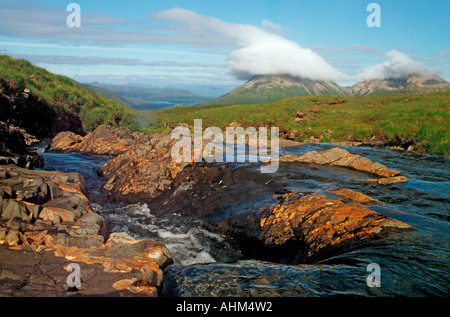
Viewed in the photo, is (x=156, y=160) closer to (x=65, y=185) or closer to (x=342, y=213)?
(x=65, y=185)

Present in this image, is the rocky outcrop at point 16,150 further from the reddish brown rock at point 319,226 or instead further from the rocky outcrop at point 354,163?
the rocky outcrop at point 354,163

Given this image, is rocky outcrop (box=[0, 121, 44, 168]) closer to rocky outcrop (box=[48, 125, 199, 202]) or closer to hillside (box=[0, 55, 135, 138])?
rocky outcrop (box=[48, 125, 199, 202])

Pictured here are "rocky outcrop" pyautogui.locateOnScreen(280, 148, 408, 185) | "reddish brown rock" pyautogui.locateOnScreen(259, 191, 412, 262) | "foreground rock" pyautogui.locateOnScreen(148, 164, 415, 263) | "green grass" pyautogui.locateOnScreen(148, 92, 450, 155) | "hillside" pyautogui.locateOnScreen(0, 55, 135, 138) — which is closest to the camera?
"reddish brown rock" pyautogui.locateOnScreen(259, 191, 412, 262)

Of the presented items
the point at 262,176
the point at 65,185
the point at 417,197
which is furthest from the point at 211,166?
the point at 417,197

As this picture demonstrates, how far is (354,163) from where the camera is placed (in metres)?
12.0

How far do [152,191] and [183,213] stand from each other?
103 inches

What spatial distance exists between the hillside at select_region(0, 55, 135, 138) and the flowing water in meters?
16.5

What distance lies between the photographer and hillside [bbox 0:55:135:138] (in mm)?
20938

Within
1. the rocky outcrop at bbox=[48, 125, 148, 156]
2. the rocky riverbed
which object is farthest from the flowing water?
the rocky outcrop at bbox=[48, 125, 148, 156]

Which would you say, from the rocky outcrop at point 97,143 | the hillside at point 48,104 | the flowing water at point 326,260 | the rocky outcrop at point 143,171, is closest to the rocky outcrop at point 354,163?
the flowing water at point 326,260

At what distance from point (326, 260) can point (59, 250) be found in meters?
4.57

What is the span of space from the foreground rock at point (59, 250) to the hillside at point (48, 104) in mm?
16591

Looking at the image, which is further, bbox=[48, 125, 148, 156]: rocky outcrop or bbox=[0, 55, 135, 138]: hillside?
bbox=[0, 55, 135, 138]: hillside

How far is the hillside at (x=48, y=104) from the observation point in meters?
20.9
